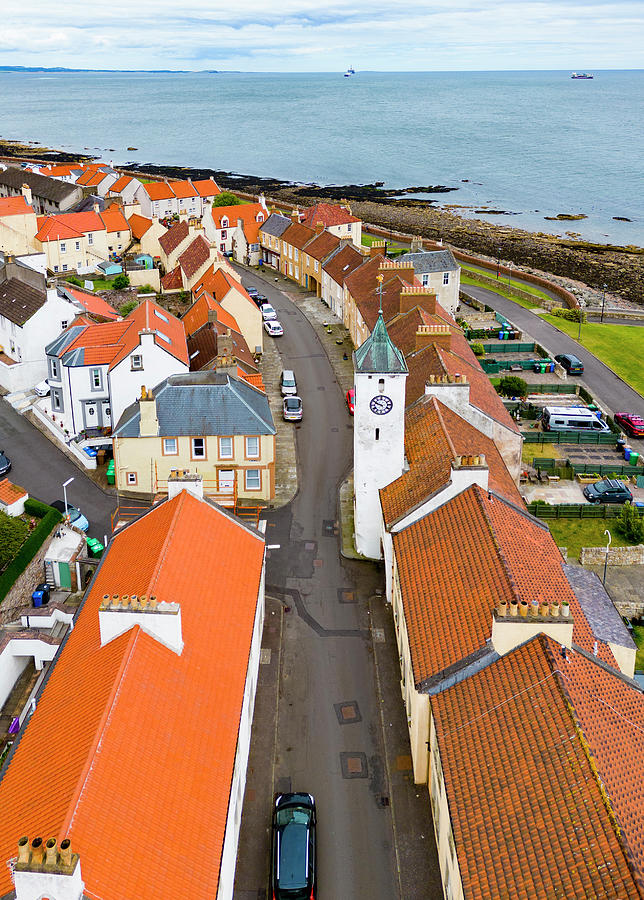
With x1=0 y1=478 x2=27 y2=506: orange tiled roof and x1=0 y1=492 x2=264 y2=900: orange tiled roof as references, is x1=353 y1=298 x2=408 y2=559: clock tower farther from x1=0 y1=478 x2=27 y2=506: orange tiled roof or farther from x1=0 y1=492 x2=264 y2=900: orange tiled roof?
x1=0 y1=478 x2=27 y2=506: orange tiled roof

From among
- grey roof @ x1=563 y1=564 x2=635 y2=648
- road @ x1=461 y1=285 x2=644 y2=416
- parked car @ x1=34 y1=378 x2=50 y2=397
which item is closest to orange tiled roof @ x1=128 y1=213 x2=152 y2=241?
road @ x1=461 y1=285 x2=644 y2=416

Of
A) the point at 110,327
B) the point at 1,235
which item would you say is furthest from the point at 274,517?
the point at 1,235

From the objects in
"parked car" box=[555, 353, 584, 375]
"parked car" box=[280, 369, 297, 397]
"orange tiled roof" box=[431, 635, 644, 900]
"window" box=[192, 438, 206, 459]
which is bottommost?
"orange tiled roof" box=[431, 635, 644, 900]

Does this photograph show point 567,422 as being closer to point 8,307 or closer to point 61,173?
point 8,307

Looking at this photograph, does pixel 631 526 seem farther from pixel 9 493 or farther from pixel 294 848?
pixel 9 493

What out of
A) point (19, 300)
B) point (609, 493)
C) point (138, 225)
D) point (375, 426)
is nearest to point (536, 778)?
point (375, 426)

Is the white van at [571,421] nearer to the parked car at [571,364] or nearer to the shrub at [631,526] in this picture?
the parked car at [571,364]
